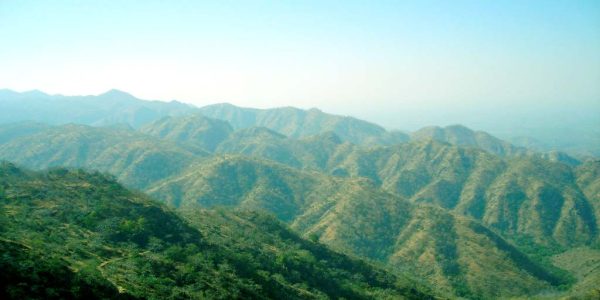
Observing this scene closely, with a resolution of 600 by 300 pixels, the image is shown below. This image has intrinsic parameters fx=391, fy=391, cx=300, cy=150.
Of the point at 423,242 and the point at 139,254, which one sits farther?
the point at 423,242

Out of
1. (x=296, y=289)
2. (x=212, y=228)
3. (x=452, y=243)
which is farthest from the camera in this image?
(x=452, y=243)

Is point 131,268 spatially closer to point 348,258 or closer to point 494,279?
point 348,258

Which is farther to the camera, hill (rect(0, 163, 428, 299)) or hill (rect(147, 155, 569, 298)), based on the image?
hill (rect(147, 155, 569, 298))

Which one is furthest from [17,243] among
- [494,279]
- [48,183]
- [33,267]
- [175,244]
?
[494,279]

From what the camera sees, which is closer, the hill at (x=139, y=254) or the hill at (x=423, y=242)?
the hill at (x=139, y=254)

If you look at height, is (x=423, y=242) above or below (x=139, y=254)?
below

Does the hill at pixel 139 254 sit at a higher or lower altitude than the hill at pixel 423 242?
higher

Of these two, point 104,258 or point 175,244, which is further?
point 175,244

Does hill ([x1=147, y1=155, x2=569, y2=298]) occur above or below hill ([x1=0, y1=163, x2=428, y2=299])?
below
